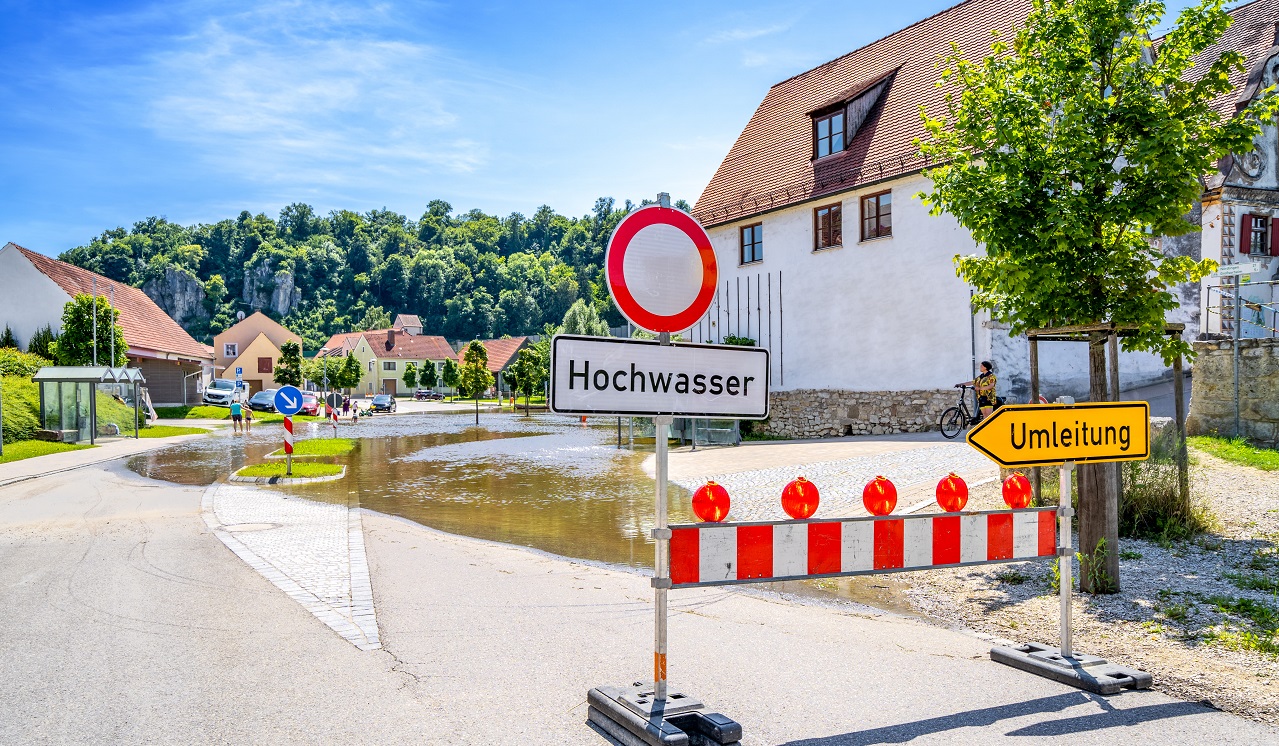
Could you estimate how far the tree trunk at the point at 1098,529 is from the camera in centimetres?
696

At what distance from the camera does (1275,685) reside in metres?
4.79

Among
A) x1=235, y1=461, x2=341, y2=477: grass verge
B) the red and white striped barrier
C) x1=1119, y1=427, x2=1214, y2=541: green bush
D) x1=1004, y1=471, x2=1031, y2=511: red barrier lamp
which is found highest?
x1=1004, y1=471, x2=1031, y2=511: red barrier lamp

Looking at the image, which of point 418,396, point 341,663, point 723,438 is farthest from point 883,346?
point 418,396

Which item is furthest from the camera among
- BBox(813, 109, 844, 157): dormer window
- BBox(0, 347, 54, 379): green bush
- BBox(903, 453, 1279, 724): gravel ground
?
BBox(0, 347, 54, 379): green bush

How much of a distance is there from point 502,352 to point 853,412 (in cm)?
8428

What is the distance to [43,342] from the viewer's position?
4344 cm

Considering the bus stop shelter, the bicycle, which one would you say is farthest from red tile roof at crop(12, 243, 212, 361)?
the bicycle

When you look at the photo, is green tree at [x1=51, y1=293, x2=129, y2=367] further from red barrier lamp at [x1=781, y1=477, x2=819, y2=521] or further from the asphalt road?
red barrier lamp at [x1=781, y1=477, x2=819, y2=521]

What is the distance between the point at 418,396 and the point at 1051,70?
90.4m

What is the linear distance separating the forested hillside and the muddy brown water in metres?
106

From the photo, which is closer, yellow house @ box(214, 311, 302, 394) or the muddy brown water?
the muddy brown water

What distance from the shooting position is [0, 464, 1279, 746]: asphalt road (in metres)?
4.20

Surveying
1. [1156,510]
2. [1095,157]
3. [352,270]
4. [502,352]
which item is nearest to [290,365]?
[502,352]

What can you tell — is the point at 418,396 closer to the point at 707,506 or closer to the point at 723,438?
the point at 723,438
